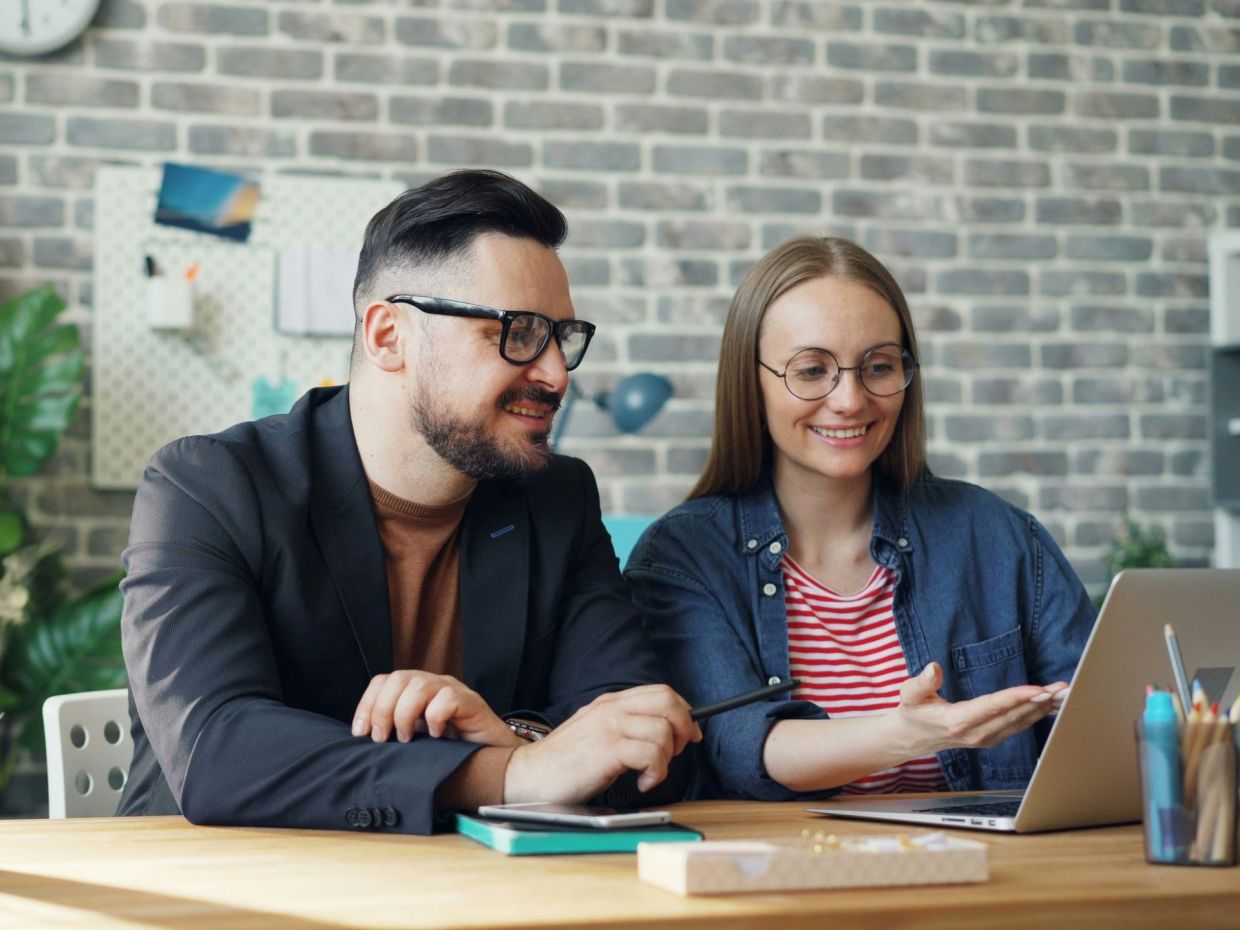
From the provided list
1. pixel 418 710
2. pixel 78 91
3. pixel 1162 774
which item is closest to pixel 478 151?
pixel 78 91

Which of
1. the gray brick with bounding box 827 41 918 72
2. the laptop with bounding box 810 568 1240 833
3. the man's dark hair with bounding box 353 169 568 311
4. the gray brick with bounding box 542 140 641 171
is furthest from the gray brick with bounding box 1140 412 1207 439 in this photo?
the laptop with bounding box 810 568 1240 833

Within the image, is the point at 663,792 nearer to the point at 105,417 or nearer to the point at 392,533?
the point at 392,533

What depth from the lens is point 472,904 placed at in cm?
96

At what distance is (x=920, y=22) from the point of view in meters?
3.88

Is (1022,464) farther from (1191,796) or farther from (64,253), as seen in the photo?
(1191,796)

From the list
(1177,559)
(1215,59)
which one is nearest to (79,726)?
(1177,559)

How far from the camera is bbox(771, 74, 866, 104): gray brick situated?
379cm

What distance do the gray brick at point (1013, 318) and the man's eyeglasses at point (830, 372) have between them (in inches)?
79.8

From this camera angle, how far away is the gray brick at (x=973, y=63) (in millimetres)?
3898

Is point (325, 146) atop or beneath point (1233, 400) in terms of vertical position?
atop

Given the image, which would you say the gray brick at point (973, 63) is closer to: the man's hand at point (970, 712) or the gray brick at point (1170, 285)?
the gray brick at point (1170, 285)

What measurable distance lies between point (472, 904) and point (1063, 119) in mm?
3513

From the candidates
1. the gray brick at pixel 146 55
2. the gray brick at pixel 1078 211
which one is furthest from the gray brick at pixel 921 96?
the gray brick at pixel 146 55

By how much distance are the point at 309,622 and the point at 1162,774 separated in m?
0.93
